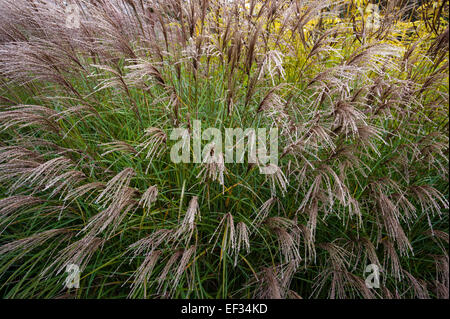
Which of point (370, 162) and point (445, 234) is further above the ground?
point (370, 162)

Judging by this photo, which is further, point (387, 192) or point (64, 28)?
point (64, 28)

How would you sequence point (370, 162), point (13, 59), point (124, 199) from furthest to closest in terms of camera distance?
point (370, 162) < point (13, 59) < point (124, 199)

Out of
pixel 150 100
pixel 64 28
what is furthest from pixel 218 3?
pixel 64 28

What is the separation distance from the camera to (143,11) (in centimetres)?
207

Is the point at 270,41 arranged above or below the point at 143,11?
below

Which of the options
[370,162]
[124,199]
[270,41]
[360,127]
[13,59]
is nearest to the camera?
[124,199]

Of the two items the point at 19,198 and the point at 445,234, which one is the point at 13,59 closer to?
the point at 19,198

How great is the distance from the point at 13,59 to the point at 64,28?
0.40 metres

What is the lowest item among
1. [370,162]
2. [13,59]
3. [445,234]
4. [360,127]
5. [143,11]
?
[445,234]

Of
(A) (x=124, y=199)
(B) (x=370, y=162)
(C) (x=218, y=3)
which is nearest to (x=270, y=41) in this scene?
(C) (x=218, y=3)

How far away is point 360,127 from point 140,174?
1244mm

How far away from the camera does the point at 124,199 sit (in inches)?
58.0

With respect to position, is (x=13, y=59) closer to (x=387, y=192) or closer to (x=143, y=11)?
(x=143, y=11)

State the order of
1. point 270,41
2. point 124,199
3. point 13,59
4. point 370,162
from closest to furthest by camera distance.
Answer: point 124,199
point 13,59
point 370,162
point 270,41
